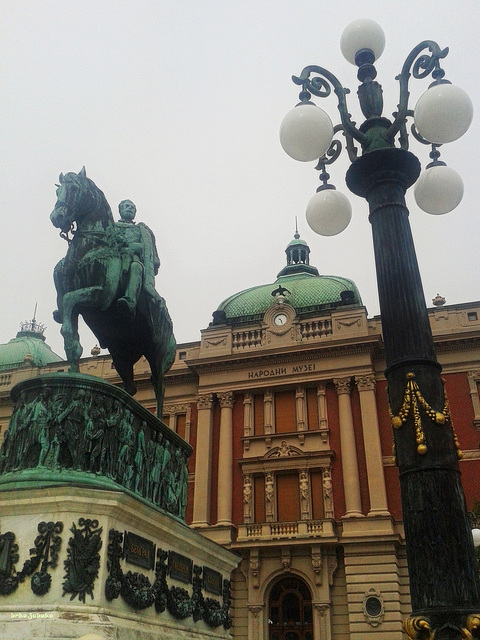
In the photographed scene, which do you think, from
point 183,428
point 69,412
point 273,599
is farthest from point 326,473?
point 69,412

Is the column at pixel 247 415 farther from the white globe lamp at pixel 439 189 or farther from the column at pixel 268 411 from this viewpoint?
the white globe lamp at pixel 439 189

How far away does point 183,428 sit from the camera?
30.2 meters

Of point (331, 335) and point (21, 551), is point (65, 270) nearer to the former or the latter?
point (21, 551)

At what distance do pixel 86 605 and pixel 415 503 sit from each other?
345 centimetres

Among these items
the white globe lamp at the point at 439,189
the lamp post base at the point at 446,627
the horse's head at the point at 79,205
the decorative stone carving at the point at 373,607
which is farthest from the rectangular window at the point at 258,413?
the lamp post base at the point at 446,627

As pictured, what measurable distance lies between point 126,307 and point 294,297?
25.0 meters

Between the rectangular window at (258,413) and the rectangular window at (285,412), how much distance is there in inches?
27.6

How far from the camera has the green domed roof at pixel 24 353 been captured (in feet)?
123

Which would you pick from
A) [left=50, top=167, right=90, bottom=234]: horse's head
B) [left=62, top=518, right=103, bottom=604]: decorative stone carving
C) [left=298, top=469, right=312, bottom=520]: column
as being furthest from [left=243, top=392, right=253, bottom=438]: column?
[left=62, top=518, right=103, bottom=604]: decorative stone carving

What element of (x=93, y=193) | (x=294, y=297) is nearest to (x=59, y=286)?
(x=93, y=193)

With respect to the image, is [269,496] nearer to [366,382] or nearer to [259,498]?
[259,498]

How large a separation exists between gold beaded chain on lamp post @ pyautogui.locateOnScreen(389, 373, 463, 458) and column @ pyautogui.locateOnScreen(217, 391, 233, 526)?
23.2 meters

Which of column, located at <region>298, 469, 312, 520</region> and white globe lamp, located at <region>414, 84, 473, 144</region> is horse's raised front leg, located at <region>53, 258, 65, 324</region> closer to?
white globe lamp, located at <region>414, 84, 473, 144</region>

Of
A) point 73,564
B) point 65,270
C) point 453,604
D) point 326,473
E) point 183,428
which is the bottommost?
point 453,604
